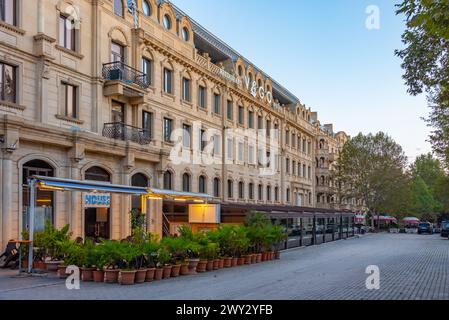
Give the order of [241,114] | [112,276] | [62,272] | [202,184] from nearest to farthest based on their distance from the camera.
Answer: [112,276]
[62,272]
[202,184]
[241,114]

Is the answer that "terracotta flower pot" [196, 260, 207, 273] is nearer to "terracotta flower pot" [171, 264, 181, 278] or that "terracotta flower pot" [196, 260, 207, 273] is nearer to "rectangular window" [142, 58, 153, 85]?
"terracotta flower pot" [171, 264, 181, 278]

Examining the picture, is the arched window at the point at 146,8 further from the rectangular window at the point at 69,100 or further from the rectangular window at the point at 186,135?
the rectangular window at the point at 69,100

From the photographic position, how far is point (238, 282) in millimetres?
14945

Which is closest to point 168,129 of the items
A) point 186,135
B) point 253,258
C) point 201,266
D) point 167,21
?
point 186,135

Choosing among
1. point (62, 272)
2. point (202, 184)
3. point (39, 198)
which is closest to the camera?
point (62, 272)

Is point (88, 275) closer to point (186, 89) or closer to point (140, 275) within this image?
point (140, 275)

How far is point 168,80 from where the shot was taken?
1237 inches

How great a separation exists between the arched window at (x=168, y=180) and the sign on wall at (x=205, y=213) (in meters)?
4.19

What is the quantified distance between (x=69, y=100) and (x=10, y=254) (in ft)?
27.7

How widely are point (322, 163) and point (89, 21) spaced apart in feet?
152

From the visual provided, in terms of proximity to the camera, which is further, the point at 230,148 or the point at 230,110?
the point at 230,110

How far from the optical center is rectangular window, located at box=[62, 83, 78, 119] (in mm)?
23239
